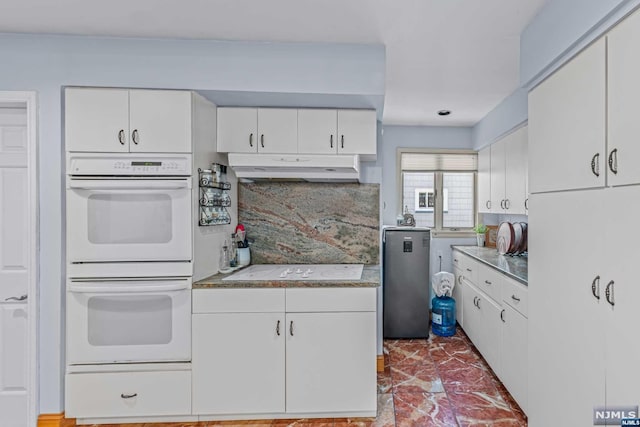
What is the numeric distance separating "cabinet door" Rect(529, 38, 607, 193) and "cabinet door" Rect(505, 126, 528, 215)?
1.25 meters

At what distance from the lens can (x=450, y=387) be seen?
269 centimetres

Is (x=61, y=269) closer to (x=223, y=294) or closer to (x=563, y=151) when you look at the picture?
(x=223, y=294)

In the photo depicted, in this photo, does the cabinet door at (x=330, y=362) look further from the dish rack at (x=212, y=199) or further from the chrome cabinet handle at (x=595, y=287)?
the chrome cabinet handle at (x=595, y=287)

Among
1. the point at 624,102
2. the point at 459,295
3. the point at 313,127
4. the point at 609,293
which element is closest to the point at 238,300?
the point at 313,127

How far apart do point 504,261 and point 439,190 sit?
5.28ft

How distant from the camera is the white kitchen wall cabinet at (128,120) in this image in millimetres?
2162

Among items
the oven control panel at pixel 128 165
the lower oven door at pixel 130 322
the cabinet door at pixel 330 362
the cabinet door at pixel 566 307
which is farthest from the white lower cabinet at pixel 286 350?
the cabinet door at pixel 566 307

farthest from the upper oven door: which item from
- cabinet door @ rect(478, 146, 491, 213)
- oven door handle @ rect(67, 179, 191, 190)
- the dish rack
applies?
cabinet door @ rect(478, 146, 491, 213)

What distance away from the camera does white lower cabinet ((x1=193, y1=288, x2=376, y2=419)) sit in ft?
7.23

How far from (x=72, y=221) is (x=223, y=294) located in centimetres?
102

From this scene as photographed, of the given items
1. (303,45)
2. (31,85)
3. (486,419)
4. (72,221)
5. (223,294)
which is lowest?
(486,419)

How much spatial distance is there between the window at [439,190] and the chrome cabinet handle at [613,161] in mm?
3093

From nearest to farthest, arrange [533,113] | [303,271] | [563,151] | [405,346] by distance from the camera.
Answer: [563,151] < [533,113] < [303,271] < [405,346]

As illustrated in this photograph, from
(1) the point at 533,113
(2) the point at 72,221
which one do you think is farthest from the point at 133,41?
(1) the point at 533,113
